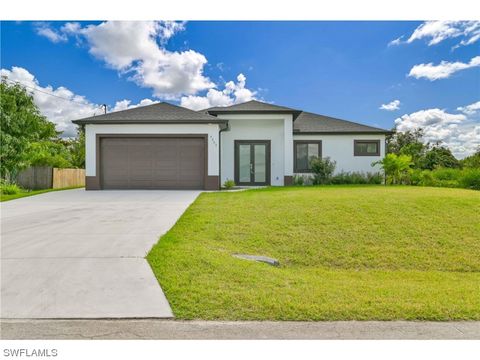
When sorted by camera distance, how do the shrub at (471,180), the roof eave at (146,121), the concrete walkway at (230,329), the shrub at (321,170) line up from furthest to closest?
1. the shrub at (321,170)
2. the roof eave at (146,121)
3. the shrub at (471,180)
4. the concrete walkway at (230,329)

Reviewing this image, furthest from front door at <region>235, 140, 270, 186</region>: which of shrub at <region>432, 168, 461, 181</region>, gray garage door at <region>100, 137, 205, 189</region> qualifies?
shrub at <region>432, 168, 461, 181</region>

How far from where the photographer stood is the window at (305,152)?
54.0 feet

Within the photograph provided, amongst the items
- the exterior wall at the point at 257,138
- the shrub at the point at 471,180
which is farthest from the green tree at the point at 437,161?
the exterior wall at the point at 257,138

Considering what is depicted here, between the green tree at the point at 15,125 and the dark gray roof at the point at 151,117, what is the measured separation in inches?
124

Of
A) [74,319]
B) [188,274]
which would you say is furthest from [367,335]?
[74,319]

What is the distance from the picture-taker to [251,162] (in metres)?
15.8

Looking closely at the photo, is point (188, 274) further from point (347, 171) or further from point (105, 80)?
point (347, 171)

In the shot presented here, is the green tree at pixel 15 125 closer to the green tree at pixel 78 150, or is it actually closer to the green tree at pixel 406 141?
the green tree at pixel 78 150

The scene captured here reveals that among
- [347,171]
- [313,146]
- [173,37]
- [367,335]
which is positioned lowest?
[367,335]

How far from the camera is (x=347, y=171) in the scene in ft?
54.1

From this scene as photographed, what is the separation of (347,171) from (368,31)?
1197cm

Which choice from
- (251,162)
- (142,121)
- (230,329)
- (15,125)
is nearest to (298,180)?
(251,162)

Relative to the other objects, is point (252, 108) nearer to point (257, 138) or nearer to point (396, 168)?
point (257, 138)

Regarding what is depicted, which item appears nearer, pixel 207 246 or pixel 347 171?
pixel 207 246
